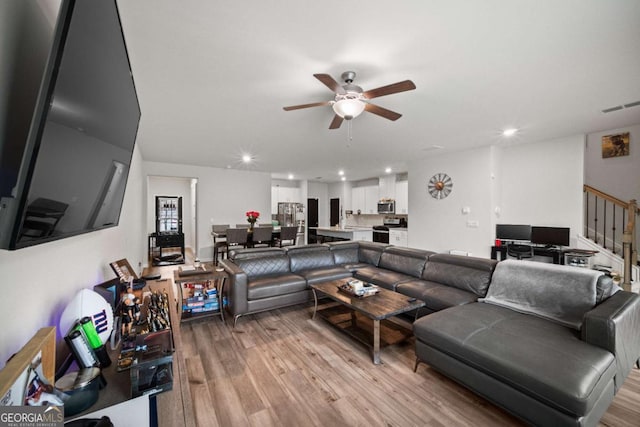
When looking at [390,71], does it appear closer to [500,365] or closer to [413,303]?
[413,303]

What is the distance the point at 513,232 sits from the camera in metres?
4.89

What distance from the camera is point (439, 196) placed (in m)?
5.70

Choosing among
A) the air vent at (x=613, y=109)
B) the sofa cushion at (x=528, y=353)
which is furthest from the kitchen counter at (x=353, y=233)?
the air vent at (x=613, y=109)

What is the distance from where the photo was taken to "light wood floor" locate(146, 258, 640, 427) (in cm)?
172

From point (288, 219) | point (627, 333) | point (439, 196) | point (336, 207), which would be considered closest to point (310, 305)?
point (627, 333)

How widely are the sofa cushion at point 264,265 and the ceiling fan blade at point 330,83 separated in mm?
2491

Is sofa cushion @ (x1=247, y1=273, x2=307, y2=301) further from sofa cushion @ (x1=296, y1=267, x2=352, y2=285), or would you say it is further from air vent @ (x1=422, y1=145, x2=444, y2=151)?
air vent @ (x1=422, y1=145, x2=444, y2=151)

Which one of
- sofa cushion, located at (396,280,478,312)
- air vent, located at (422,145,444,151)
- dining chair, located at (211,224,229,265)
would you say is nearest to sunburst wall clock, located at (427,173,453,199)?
air vent, located at (422,145,444,151)

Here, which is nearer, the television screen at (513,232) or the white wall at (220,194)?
the television screen at (513,232)

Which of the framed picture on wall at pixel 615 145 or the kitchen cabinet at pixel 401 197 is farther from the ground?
the framed picture on wall at pixel 615 145

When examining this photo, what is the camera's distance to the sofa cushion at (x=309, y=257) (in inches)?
157

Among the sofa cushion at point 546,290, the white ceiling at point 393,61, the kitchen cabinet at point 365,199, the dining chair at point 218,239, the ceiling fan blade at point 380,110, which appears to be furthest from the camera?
the kitchen cabinet at point 365,199

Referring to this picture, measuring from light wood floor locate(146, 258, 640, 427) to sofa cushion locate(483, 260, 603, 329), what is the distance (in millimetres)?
626

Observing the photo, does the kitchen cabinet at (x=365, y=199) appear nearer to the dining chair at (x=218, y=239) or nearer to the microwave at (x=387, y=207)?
the microwave at (x=387, y=207)
